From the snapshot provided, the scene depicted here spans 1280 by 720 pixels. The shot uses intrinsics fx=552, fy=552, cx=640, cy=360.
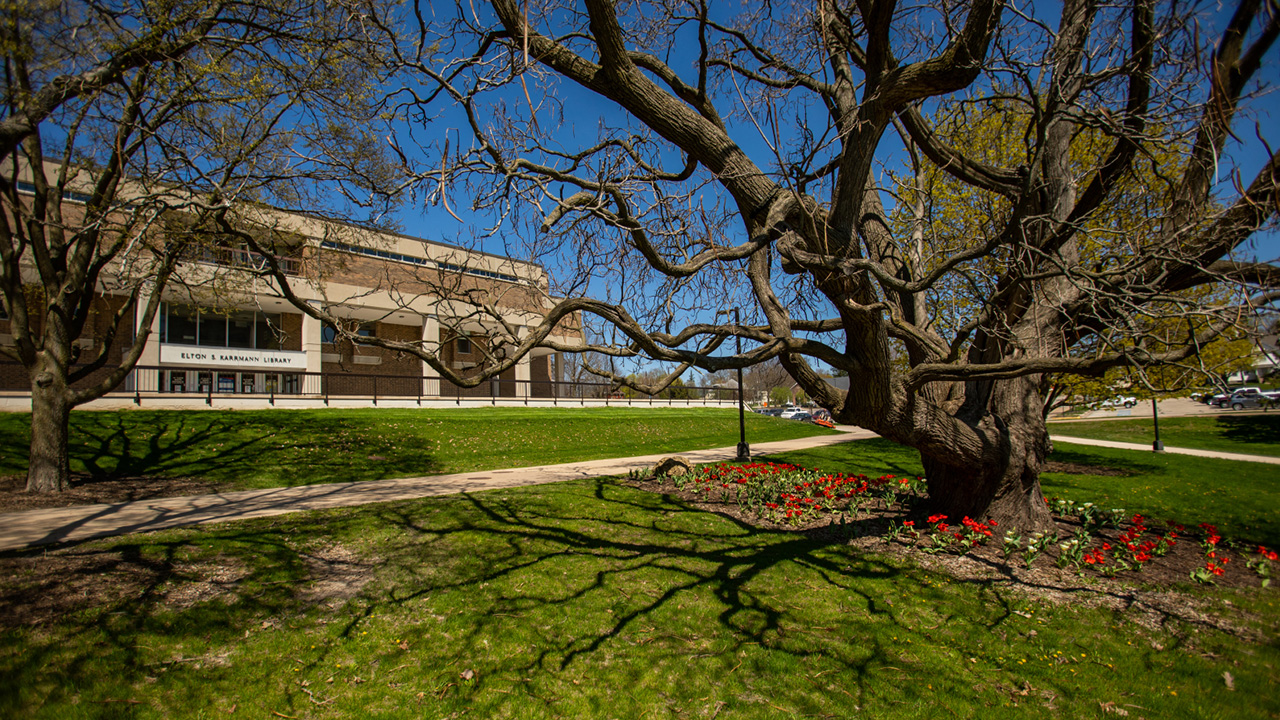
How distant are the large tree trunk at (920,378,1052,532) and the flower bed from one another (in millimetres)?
190

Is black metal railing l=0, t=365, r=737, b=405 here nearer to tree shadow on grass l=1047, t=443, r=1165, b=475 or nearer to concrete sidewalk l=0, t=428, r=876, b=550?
concrete sidewalk l=0, t=428, r=876, b=550

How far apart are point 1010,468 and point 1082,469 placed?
9.95m

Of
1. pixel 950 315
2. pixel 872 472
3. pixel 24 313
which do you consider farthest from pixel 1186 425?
pixel 24 313

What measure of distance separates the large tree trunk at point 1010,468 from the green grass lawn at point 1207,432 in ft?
62.9

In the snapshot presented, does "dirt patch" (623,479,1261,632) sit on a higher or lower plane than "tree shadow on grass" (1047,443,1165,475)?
higher

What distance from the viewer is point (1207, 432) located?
80.1 feet

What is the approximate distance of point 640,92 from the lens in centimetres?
434

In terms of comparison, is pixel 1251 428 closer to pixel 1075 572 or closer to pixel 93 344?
pixel 1075 572

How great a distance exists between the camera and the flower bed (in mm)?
5875

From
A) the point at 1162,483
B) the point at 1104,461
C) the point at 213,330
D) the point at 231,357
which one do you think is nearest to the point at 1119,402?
the point at 1104,461

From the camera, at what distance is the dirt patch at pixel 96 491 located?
7457 millimetres

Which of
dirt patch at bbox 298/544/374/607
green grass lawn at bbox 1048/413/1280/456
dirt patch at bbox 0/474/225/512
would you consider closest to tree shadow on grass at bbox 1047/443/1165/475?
green grass lawn at bbox 1048/413/1280/456

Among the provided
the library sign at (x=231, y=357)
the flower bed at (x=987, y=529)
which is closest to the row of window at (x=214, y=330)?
the library sign at (x=231, y=357)

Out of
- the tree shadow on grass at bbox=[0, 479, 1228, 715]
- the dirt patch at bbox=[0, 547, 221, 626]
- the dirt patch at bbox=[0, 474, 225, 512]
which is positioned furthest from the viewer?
the dirt patch at bbox=[0, 474, 225, 512]
